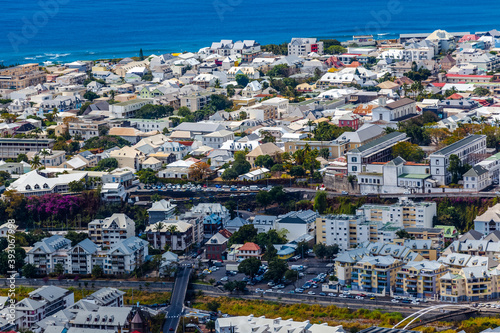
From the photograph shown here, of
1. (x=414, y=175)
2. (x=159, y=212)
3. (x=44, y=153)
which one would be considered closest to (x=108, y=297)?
(x=159, y=212)

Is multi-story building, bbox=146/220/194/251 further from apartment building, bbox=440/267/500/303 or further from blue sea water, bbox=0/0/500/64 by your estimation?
blue sea water, bbox=0/0/500/64

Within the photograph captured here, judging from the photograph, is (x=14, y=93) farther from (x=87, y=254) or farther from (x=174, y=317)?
(x=174, y=317)

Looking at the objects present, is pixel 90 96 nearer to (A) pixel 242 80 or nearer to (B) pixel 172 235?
(A) pixel 242 80

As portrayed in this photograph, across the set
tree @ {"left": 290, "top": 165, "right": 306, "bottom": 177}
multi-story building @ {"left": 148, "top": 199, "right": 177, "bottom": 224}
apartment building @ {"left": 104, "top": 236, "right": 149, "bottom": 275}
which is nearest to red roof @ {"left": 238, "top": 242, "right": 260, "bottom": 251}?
apartment building @ {"left": 104, "top": 236, "right": 149, "bottom": 275}

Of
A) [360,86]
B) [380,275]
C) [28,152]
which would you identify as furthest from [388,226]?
[360,86]

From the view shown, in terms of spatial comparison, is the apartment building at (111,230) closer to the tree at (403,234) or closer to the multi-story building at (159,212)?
the multi-story building at (159,212)

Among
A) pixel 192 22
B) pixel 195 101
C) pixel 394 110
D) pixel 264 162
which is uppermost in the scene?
pixel 192 22
